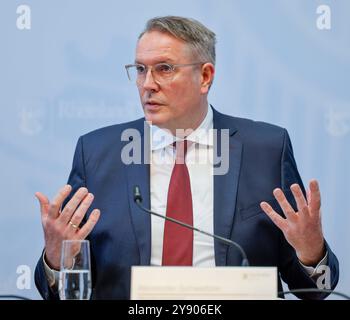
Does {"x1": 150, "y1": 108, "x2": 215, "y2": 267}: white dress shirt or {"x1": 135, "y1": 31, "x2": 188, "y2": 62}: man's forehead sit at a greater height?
{"x1": 135, "y1": 31, "x2": 188, "y2": 62}: man's forehead

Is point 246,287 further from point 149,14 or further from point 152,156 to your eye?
point 149,14

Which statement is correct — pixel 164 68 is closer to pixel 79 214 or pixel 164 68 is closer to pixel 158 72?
pixel 158 72

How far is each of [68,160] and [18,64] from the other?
0.45 metres

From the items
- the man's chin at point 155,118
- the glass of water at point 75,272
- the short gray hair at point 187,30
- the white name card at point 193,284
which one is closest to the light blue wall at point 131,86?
the short gray hair at point 187,30

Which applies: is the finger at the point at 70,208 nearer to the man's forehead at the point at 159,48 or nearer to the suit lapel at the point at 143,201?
the suit lapel at the point at 143,201

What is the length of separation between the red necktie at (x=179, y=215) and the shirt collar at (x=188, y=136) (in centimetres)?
4

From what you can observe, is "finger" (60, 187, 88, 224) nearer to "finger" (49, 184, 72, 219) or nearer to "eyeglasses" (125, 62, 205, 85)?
"finger" (49, 184, 72, 219)

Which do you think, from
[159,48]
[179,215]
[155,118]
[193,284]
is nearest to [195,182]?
[179,215]

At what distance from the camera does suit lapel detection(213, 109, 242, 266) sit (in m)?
2.90

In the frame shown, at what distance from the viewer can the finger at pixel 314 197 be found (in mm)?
2564

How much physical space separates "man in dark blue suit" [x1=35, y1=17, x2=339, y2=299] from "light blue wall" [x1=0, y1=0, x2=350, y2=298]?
0.20 metres

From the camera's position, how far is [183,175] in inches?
119

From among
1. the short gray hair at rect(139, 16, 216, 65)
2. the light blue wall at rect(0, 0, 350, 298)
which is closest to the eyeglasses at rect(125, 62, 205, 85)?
the short gray hair at rect(139, 16, 216, 65)

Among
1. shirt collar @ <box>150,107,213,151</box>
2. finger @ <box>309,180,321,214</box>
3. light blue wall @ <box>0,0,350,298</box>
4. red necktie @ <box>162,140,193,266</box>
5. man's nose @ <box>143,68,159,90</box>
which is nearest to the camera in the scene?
finger @ <box>309,180,321,214</box>
